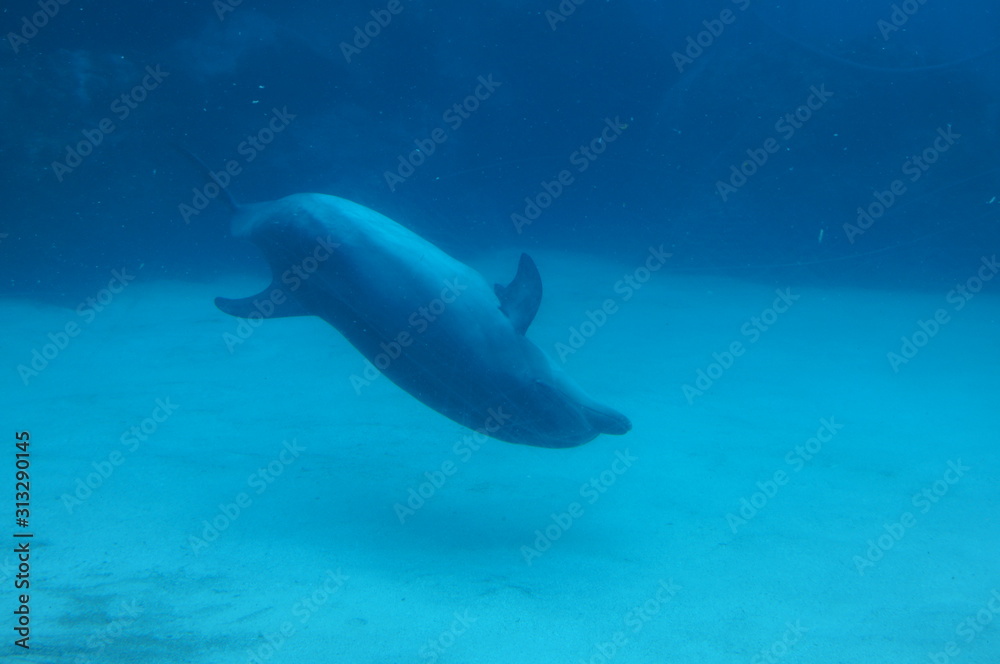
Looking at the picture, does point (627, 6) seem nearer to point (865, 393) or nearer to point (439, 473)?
point (865, 393)

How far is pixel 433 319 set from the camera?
407cm

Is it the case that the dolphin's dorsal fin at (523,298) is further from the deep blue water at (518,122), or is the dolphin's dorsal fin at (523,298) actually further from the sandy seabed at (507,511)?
the deep blue water at (518,122)

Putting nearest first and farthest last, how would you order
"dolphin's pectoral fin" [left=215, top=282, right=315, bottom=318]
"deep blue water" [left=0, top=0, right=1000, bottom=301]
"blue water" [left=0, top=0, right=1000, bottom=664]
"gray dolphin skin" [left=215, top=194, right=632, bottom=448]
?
"blue water" [left=0, top=0, right=1000, bottom=664]
"gray dolphin skin" [left=215, top=194, right=632, bottom=448]
"dolphin's pectoral fin" [left=215, top=282, right=315, bottom=318]
"deep blue water" [left=0, top=0, right=1000, bottom=301]

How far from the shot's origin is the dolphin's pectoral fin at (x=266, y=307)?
4.64 m

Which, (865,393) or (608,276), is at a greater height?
(608,276)

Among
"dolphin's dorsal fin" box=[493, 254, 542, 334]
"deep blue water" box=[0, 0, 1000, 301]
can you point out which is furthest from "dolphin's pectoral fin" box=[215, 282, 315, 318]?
"deep blue water" box=[0, 0, 1000, 301]

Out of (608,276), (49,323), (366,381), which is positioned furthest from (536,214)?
(49,323)

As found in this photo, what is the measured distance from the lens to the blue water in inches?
144

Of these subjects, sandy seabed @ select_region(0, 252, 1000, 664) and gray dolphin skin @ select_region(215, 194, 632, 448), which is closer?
sandy seabed @ select_region(0, 252, 1000, 664)

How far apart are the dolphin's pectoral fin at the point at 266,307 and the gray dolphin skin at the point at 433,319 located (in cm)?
1

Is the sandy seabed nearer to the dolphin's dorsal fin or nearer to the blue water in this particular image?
the blue water

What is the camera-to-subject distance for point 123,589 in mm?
3518

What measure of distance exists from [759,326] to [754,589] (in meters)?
7.72

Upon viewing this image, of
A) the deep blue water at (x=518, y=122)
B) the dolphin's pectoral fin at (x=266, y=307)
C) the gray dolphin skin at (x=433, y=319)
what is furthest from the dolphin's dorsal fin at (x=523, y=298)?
the deep blue water at (x=518, y=122)
